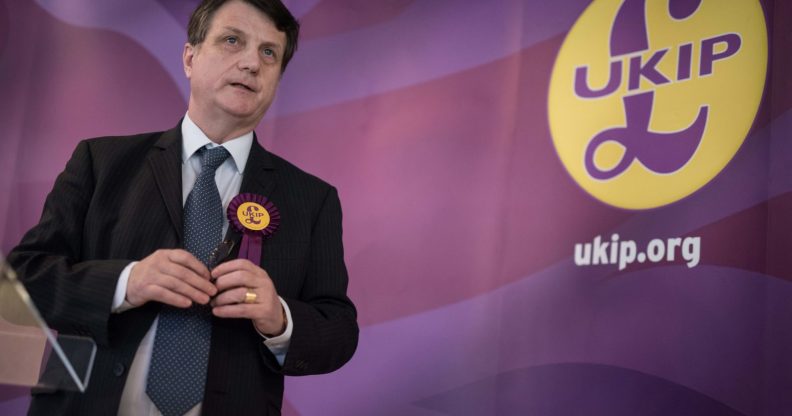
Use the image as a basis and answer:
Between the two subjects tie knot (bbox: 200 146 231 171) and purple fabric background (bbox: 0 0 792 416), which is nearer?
tie knot (bbox: 200 146 231 171)

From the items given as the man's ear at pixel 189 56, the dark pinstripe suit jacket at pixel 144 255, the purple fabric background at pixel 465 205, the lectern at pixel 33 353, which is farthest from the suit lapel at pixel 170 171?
the purple fabric background at pixel 465 205

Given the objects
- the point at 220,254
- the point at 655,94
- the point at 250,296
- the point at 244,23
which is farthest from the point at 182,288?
the point at 655,94

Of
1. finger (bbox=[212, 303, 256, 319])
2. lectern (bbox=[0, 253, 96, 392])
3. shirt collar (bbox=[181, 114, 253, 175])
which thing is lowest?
lectern (bbox=[0, 253, 96, 392])

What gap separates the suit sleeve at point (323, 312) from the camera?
1.66m

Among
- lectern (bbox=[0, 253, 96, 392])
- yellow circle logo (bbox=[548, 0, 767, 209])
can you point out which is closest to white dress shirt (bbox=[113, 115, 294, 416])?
lectern (bbox=[0, 253, 96, 392])

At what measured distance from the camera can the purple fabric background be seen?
105 inches

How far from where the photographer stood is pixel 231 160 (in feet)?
6.26

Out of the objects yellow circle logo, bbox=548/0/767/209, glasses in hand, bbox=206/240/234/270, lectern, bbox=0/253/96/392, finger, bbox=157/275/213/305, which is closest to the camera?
lectern, bbox=0/253/96/392

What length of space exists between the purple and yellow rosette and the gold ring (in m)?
0.20

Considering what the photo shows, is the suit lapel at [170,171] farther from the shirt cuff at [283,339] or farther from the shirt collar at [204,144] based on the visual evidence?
the shirt cuff at [283,339]

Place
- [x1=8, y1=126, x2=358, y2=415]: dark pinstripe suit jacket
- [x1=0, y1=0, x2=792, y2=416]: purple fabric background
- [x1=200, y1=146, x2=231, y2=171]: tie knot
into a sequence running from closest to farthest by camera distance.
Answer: [x1=8, y1=126, x2=358, y2=415]: dark pinstripe suit jacket, [x1=200, y1=146, x2=231, y2=171]: tie knot, [x1=0, y1=0, x2=792, y2=416]: purple fabric background

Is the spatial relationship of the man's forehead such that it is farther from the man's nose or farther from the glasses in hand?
the glasses in hand

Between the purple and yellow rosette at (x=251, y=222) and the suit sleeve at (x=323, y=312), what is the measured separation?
133 millimetres

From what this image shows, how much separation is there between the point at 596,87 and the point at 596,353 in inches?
39.7
